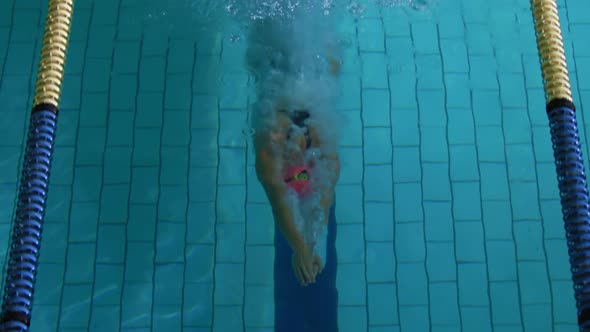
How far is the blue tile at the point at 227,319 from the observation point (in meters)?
4.37

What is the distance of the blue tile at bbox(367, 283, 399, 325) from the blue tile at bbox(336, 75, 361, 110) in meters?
1.11

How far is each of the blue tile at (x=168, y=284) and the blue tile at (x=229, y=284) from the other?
202 millimetres

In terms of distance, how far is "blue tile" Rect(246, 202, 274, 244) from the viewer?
4.58m

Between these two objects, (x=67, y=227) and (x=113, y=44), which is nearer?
(x=67, y=227)

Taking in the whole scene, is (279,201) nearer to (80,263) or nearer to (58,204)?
(80,263)

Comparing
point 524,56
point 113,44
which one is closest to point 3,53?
point 113,44

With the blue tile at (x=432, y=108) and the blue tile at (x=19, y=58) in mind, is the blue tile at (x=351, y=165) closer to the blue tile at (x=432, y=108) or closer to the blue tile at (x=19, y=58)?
the blue tile at (x=432, y=108)

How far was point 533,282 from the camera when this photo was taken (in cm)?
448

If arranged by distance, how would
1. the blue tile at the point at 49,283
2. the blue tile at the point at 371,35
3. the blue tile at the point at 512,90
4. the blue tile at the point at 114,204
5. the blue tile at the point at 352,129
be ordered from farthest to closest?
the blue tile at the point at 371,35 → the blue tile at the point at 512,90 → the blue tile at the point at 352,129 → the blue tile at the point at 114,204 → the blue tile at the point at 49,283

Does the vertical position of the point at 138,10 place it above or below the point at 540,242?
above

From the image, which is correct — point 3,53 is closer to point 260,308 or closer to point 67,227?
point 67,227

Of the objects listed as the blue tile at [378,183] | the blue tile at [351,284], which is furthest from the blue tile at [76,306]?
the blue tile at [378,183]

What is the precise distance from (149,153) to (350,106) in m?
1.22

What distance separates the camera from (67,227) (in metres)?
4.62
